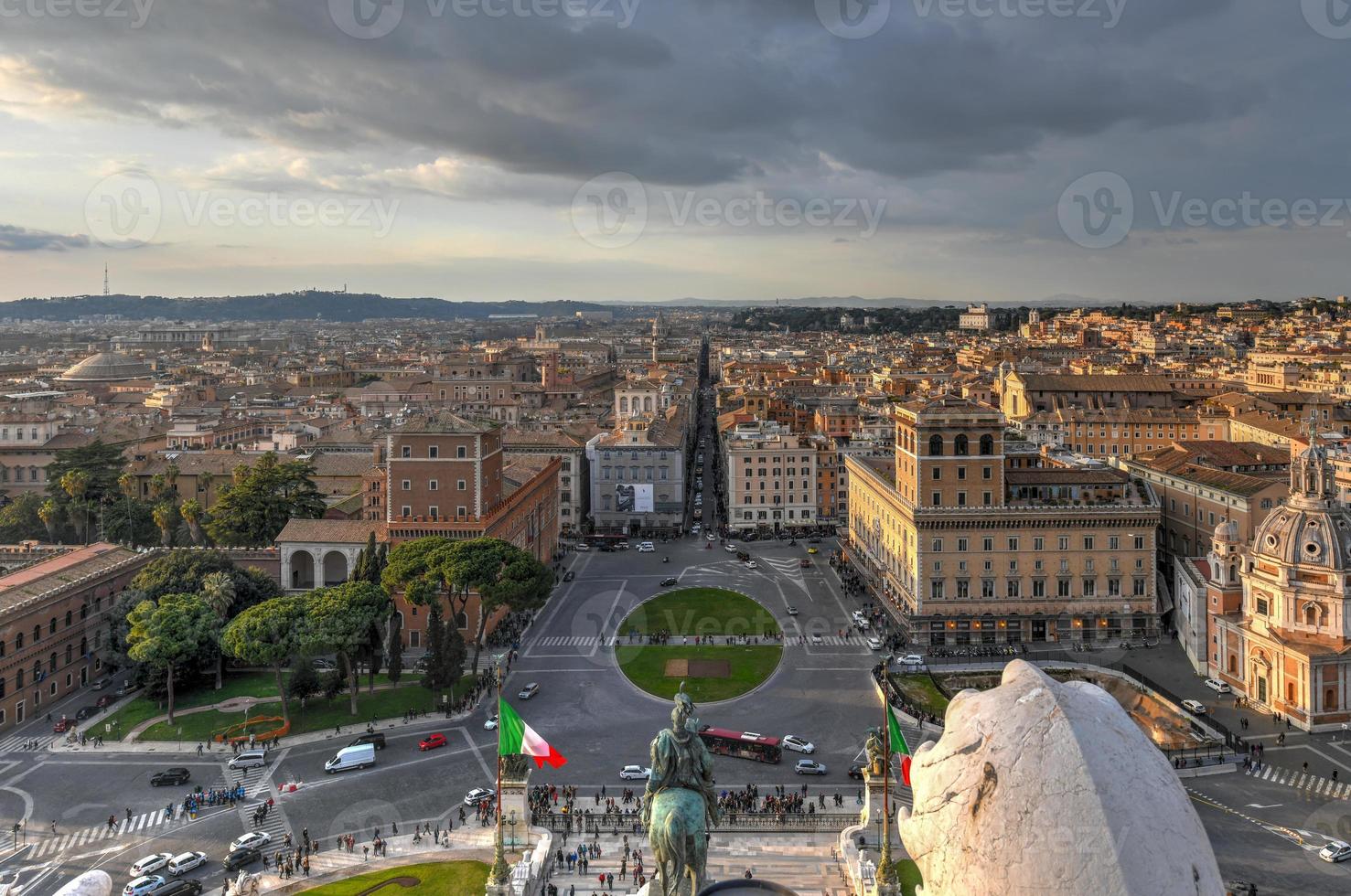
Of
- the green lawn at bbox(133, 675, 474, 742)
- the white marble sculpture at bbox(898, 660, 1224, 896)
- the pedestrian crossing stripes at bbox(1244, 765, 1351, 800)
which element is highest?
the white marble sculpture at bbox(898, 660, 1224, 896)

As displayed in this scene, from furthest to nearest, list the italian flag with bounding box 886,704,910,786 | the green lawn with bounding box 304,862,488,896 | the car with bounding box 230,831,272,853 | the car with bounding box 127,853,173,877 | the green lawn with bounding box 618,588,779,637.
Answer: the green lawn with bounding box 618,588,779,637 → the car with bounding box 230,831,272,853 → the car with bounding box 127,853,173,877 → the green lawn with bounding box 304,862,488,896 → the italian flag with bounding box 886,704,910,786

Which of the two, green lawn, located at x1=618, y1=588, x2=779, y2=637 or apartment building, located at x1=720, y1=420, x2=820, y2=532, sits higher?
apartment building, located at x1=720, y1=420, x2=820, y2=532

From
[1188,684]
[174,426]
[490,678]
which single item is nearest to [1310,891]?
[1188,684]

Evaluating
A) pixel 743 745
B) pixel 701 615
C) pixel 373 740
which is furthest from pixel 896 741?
pixel 701 615

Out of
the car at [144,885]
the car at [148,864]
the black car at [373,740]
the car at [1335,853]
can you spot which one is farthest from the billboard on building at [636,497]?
the car at [1335,853]

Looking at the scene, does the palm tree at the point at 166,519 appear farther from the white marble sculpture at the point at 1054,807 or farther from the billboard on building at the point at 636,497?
the white marble sculpture at the point at 1054,807

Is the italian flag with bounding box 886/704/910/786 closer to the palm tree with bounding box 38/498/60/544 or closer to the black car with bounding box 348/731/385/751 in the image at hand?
the black car with bounding box 348/731/385/751

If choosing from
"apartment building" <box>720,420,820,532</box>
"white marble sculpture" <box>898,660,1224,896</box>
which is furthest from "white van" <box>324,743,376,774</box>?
"apartment building" <box>720,420,820,532</box>
